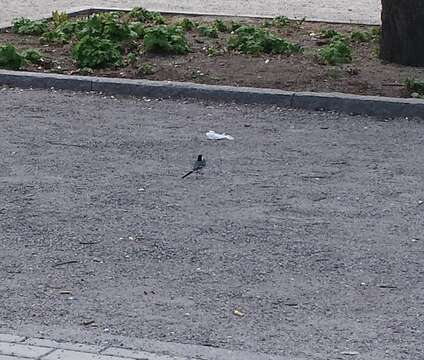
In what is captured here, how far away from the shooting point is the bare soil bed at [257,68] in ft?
35.6

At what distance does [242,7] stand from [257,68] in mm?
5726

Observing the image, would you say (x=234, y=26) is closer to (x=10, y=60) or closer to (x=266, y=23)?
(x=266, y=23)

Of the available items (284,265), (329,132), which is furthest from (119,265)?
(329,132)

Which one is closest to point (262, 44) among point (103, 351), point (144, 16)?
point (144, 16)

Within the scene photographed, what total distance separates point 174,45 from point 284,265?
5.98m

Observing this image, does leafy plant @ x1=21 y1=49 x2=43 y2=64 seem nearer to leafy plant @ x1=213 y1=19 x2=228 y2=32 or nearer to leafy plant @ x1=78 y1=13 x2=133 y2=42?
leafy plant @ x1=78 y1=13 x2=133 y2=42

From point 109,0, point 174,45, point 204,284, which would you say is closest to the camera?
point 204,284

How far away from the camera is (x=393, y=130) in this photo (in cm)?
963

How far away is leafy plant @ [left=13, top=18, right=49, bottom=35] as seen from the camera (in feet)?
43.9

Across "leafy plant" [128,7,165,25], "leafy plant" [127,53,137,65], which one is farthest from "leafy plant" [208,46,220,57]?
"leafy plant" [128,7,165,25]

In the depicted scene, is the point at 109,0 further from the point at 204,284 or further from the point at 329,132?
the point at 204,284

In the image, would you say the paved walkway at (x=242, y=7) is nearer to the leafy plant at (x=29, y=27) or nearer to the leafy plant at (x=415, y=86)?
the leafy plant at (x=29, y=27)

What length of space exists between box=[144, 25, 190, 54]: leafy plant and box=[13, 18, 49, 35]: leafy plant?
172 centimetres

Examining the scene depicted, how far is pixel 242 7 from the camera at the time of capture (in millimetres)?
17078
